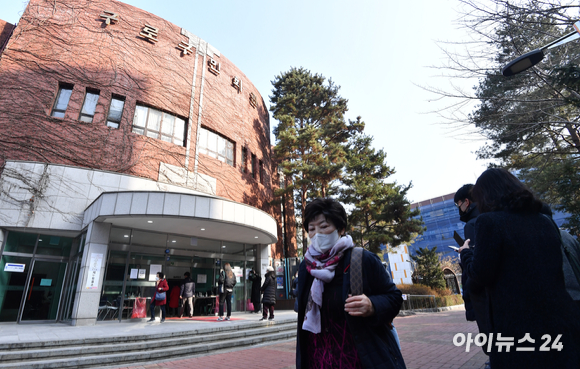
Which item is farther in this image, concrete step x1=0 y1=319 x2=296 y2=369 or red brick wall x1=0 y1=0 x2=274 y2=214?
red brick wall x1=0 y1=0 x2=274 y2=214

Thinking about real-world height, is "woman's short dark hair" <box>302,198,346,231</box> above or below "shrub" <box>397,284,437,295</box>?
above

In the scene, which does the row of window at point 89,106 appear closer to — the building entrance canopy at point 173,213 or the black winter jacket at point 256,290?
the building entrance canopy at point 173,213

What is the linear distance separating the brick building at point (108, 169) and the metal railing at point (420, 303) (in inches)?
318

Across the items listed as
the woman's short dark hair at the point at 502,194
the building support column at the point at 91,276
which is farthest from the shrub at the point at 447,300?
the woman's short dark hair at the point at 502,194

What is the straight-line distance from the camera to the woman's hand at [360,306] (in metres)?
1.50

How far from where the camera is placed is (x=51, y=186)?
11.1m

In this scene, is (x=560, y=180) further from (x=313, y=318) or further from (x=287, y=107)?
(x=287, y=107)

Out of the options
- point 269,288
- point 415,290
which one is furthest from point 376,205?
point 269,288

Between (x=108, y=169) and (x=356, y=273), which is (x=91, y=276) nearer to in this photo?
(x=108, y=169)

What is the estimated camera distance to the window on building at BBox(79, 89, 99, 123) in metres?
12.8

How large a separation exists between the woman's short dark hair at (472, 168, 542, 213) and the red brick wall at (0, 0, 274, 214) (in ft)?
44.2

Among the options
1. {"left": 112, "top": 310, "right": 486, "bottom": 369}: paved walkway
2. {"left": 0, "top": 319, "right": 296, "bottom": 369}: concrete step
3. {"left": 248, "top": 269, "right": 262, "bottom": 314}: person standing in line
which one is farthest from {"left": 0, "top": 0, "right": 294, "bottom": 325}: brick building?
{"left": 112, "top": 310, "right": 486, "bottom": 369}: paved walkway

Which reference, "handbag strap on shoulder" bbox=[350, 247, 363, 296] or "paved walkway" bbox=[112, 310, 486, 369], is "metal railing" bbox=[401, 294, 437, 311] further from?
"handbag strap on shoulder" bbox=[350, 247, 363, 296]

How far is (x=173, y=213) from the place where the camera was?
9875 mm
